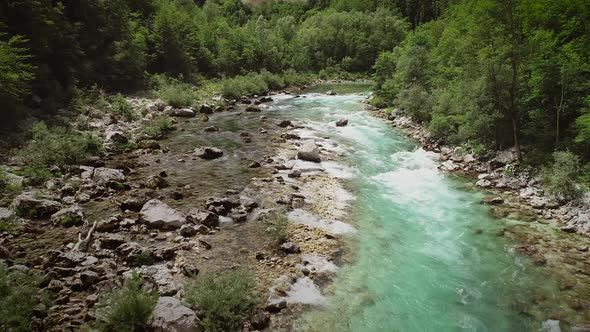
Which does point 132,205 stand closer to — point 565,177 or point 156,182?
point 156,182

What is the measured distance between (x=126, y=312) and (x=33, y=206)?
7562mm

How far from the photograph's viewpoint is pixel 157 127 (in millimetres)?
22703

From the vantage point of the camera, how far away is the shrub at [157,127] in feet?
72.7

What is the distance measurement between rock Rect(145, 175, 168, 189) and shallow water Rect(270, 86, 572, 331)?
8.17 meters

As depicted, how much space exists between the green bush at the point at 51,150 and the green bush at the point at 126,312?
970 centimetres

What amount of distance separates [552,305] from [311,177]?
1037 centimetres

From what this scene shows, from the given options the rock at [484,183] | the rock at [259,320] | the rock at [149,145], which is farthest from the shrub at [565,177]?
the rock at [149,145]

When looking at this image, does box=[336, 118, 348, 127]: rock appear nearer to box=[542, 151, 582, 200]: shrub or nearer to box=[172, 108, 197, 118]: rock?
box=[172, 108, 197, 118]: rock

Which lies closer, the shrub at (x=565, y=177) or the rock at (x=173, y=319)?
the rock at (x=173, y=319)

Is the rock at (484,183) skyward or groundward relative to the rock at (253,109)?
skyward

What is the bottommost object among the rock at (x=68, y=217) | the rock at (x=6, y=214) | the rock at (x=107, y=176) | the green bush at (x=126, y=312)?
the rock at (x=107, y=176)

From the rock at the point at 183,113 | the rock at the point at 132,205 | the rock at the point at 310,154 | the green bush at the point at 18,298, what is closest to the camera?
the green bush at the point at 18,298

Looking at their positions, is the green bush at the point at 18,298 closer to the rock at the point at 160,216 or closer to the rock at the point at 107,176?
the rock at the point at 160,216

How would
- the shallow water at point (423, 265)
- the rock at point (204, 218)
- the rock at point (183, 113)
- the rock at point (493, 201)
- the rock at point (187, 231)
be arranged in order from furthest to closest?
1. the rock at point (183, 113)
2. the rock at point (493, 201)
3. the rock at point (204, 218)
4. the rock at point (187, 231)
5. the shallow water at point (423, 265)
